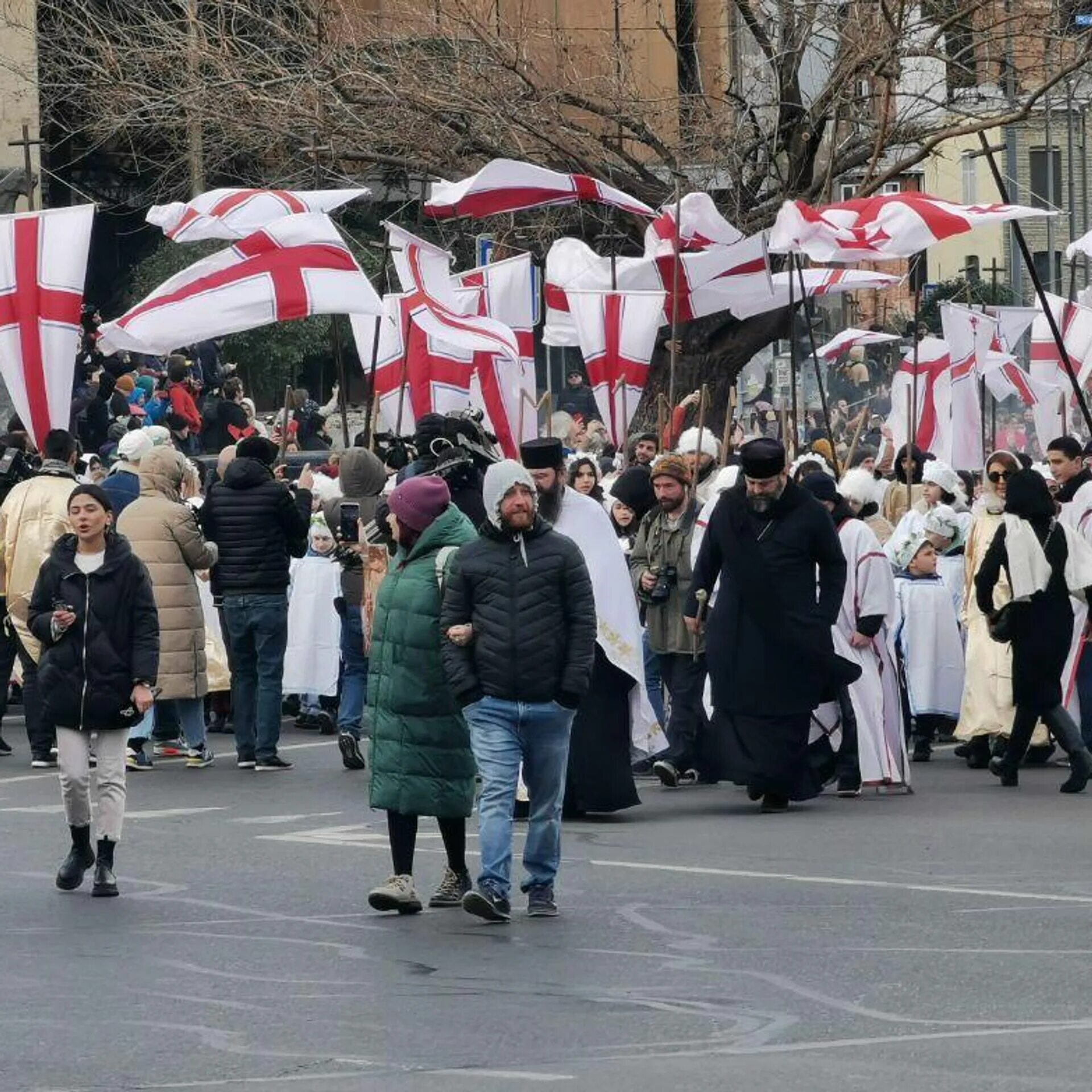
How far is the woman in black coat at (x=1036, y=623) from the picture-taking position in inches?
559

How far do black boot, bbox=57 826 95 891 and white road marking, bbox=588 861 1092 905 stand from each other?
2005mm

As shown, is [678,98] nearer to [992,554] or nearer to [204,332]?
[204,332]

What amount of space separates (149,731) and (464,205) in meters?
6.78

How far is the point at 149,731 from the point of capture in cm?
1595

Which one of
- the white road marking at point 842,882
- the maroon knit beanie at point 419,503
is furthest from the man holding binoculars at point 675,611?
the maroon knit beanie at point 419,503

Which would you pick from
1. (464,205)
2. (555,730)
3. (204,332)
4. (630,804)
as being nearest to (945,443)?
(464,205)

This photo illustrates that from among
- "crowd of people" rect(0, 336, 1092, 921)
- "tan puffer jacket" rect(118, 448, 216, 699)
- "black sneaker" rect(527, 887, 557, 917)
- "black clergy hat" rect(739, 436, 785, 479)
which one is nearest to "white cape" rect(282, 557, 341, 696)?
"crowd of people" rect(0, 336, 1092, 921)

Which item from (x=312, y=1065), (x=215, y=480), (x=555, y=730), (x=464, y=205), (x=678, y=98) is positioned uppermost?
(x=678, y=98)

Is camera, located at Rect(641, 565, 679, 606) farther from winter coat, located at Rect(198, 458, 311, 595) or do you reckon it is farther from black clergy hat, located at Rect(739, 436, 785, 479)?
winter coat, located at Rect(198, 458, 311, 595)

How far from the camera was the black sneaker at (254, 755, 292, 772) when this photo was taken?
1559 centimetres

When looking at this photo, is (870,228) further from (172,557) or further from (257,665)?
(172,557)

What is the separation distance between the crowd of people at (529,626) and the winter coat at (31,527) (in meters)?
0.02

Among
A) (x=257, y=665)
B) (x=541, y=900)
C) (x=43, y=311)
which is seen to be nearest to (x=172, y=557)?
(x=257, y=665)

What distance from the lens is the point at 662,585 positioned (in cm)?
1459
